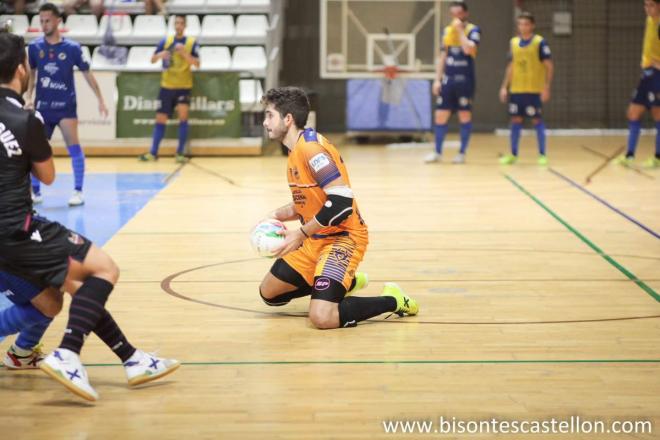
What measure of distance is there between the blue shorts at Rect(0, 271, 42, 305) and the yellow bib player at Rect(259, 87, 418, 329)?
1.42 metres

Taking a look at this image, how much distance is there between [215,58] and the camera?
1692 cm

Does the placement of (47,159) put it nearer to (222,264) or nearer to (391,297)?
(391,297)

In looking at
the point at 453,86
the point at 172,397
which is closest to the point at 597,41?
the point at 453,86

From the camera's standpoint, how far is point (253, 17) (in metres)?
17.6

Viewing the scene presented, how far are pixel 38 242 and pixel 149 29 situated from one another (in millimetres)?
13199

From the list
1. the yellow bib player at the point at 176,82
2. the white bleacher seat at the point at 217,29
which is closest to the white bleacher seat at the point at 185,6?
the white bleacher seat at the point at 217,29

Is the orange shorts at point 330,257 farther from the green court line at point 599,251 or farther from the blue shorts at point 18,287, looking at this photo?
the green court line at point 599,251

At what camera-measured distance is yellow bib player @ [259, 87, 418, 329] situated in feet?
18.9

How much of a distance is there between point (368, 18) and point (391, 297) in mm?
13656

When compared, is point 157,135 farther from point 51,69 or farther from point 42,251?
point 42,251

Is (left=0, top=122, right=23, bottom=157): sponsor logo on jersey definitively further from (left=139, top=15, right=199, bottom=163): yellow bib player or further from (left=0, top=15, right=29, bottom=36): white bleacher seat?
(left=0, top=15, right=29, bottom=36): white bleacher seat

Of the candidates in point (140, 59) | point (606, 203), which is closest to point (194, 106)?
point (140, 59)

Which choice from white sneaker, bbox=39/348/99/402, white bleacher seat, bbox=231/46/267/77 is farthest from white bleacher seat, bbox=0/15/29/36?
white sneaker, bbox=39/348/99/402

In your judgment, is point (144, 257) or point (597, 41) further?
point (597, 41)
